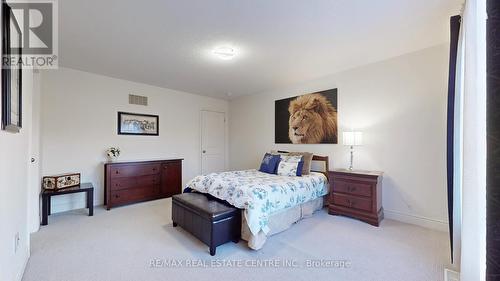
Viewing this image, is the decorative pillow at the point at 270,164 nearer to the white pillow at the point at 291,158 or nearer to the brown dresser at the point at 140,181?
the white pillow at the point at 291,158

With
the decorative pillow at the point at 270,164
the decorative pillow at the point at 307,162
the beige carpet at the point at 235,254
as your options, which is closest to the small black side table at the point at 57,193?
the beige carpet at the point at 235,254

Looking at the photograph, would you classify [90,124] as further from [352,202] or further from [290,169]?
[352,202]

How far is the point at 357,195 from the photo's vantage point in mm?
3166

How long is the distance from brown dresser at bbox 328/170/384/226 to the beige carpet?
0.16 meters

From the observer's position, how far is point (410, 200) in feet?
10.0

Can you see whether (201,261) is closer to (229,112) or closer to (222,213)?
(222,213)

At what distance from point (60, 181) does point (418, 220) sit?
5171mm

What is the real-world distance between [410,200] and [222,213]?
2.64 meters

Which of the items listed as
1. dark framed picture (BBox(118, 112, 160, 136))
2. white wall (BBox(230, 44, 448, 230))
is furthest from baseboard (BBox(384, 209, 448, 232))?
dark framed picture (BBox(118, 112, 160, 136))

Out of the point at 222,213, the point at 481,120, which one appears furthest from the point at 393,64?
the point at 222,213

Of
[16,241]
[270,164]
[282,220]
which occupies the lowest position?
[282,220]

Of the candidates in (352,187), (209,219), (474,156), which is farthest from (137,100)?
(474,156)

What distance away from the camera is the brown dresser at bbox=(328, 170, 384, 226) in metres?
3.00

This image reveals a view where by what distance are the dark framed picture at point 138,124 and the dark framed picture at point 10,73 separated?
2667 millimetres
